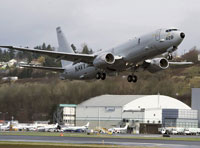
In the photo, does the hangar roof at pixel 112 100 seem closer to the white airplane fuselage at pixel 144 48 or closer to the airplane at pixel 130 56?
the airplane at pixel 130 56

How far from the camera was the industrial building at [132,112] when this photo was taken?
11300 cm

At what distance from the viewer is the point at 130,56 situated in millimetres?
58719

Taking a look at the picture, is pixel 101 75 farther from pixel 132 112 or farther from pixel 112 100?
pixel 112 100

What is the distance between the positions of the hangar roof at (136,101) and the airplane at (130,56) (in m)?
46.8

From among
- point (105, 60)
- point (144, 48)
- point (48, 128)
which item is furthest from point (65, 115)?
point (144, 48)

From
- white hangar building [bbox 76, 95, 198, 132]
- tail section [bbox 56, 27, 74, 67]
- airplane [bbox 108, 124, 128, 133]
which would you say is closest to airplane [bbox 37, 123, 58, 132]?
white hangar building [bbox 76, 95, 198, 132]

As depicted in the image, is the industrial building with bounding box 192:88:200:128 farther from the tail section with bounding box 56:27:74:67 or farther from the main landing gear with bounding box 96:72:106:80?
→ the main landing gear with bounding box 96:72:106:80

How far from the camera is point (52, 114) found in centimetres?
11650

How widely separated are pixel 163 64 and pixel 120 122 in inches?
2153

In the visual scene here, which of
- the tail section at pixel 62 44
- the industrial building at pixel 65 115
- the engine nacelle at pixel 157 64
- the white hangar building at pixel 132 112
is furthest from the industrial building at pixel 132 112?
the engine nacelle at pixel 157 64

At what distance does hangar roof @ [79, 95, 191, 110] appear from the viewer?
11506cm

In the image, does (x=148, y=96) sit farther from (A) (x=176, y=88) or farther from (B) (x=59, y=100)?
(B) (x=59, y=100)

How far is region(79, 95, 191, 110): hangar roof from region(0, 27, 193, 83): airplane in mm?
46797

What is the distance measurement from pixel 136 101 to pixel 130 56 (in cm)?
5879
